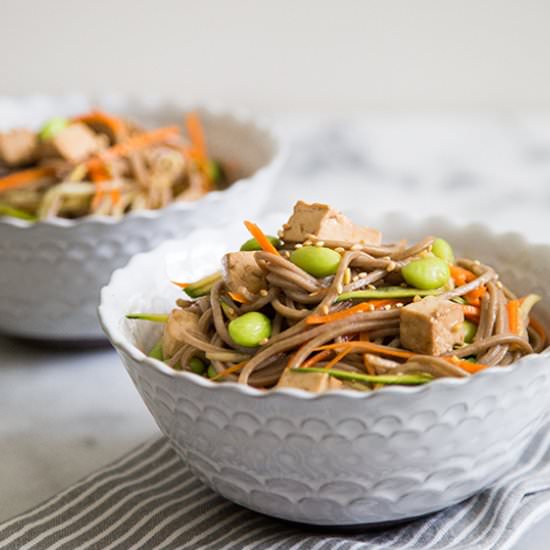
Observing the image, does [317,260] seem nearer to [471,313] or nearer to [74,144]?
[471,313]

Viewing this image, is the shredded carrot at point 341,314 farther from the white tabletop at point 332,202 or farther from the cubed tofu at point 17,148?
the cubed tofu at point 17,148

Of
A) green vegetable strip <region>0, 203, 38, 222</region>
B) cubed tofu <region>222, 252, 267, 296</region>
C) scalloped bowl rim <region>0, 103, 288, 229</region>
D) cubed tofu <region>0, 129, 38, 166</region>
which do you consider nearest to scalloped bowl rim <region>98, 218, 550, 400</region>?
cubed tofu <region>222, 252, 267, 296</region>

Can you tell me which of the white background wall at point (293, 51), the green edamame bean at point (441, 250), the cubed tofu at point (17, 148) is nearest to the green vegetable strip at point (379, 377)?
the green edamame bean at point (441, 250)

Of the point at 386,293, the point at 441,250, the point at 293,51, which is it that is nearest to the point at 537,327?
the point at 441,250

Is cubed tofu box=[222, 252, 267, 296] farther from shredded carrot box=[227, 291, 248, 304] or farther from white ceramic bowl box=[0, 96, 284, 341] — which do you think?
white ceramic bowl box=[0, 96, 284, 341]

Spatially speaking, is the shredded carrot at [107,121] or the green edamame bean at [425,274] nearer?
the green edamame bean at [425,274]

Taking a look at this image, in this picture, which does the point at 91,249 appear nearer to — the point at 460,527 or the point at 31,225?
the point at 31,225
